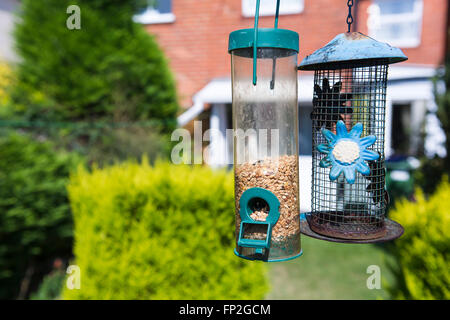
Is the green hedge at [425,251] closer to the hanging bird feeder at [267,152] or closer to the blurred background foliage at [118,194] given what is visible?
the blurred background foliage at [118,194]

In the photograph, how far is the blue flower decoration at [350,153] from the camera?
182 cm

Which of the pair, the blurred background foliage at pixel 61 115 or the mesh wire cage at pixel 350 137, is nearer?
the mesh wire cage at pixel 350 137

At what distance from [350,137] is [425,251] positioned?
1540mm

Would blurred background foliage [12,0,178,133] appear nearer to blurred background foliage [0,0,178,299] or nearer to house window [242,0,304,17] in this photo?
blurred background foliage [0,0,178,299]

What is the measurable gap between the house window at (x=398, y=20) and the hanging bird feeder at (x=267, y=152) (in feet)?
23.2

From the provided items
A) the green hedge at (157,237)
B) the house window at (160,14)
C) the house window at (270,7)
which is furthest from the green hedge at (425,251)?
the house window at (160,14)

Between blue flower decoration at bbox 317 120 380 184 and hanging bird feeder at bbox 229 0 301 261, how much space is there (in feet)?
0.71

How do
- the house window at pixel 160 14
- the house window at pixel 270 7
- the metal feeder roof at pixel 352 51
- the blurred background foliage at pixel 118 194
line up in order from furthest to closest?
the house window at pixel 160 14 < the house window at pixel 270 7 < the blurred background foliage at pixel 118 194 < the metal feeder roof at pixel 352 51

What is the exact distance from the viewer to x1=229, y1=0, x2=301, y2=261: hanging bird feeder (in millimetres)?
1834

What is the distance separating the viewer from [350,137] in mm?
1838
